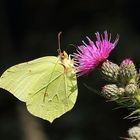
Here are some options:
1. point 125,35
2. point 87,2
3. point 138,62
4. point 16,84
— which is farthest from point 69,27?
point 16,84

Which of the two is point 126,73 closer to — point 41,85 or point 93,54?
point 93,54

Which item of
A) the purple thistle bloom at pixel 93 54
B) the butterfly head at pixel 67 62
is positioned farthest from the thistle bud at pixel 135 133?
the butterfly head at pixel 67 62

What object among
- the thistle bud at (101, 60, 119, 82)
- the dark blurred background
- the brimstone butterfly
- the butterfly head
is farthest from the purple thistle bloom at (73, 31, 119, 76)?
the dark blurred background

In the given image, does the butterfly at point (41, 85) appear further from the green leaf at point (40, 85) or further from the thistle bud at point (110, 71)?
the thistle bud at point (110, 71)

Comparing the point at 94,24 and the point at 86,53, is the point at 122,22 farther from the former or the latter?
the point at 86,53

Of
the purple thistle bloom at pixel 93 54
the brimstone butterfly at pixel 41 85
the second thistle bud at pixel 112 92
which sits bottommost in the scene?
the brimstone butterfly at pixel 41 85

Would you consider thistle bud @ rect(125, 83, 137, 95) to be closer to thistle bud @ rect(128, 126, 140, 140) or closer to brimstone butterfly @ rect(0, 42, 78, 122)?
thistle bud @ rect(128, 126, 140, 140)
